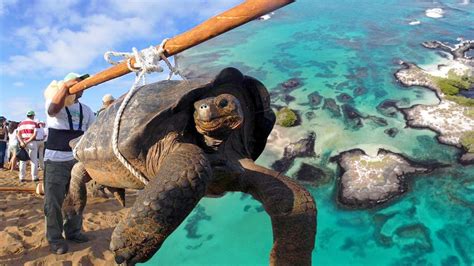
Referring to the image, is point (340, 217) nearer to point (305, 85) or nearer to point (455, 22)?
point (305, 85)

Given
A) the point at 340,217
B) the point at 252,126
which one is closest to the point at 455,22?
the point at 340,217

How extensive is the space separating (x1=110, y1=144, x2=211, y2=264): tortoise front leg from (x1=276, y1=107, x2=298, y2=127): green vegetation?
186 inches

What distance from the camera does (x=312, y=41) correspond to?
823cm

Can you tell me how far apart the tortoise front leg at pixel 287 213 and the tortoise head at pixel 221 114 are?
0.36 m

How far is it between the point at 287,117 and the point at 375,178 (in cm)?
→ 196

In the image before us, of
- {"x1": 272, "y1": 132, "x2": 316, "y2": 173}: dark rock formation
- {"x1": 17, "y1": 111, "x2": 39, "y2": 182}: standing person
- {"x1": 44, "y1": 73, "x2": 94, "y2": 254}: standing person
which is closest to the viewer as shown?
{"x1": 44, "y1": 73, "x2": 94, "y2": 254}: standing person

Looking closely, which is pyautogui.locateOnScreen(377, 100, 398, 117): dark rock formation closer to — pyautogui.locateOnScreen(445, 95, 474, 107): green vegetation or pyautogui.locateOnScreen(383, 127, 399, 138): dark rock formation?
pyautogui.locateOnScreen(383, 127, 399, 138): dark rock formation

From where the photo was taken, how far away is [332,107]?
6445mm

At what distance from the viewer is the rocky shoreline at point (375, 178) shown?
5102 mm

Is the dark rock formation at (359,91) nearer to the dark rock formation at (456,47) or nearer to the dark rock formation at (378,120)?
the dark rock formation at (378,120)

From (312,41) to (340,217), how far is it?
482 centimetres

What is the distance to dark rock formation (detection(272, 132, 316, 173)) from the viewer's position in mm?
5840

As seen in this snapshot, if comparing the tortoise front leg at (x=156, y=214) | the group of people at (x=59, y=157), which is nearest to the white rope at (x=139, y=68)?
the tortoise front leg at (x=156, y=214)

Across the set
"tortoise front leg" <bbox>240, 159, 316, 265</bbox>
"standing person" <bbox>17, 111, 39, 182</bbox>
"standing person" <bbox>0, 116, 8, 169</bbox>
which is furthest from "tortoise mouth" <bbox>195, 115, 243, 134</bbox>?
"standing person" <bbox>0, 116, 8, 169</bbox>
